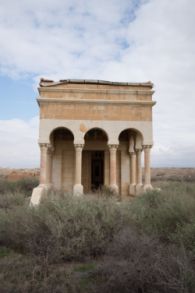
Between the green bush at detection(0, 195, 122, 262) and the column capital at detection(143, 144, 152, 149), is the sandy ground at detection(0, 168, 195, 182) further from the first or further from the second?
the green bush at detection(0, 195, 122, 262)

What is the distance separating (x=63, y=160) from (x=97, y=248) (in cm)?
1017

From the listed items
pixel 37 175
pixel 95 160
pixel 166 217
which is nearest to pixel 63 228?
pixel 166 217

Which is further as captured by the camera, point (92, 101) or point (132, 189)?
point (132, 189)

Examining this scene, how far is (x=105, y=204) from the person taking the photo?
7.55 meters

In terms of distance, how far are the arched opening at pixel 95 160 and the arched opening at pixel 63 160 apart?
2.98 ft

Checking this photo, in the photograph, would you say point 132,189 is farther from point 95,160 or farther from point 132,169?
point 95,160

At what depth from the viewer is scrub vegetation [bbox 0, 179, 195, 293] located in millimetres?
4527

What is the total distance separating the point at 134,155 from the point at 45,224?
417 inches

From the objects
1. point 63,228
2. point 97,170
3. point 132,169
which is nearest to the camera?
point 63,228

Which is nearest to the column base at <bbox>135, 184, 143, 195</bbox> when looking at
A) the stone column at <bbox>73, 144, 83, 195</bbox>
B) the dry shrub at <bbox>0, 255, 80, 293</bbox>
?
the stone column at <bbox>73, 144, 83, 195</bbox>

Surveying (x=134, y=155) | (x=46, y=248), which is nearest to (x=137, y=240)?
(x=46, y=248)

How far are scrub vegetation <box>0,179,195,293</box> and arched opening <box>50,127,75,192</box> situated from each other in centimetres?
786

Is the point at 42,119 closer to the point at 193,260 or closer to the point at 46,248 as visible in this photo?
the point at 46,248

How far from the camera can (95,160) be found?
1720cm
